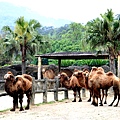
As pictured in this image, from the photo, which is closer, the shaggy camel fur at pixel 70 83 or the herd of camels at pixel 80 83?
the herd of camels at pixel 80 83

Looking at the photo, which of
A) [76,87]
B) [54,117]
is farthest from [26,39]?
[54,117]

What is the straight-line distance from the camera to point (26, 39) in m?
30.8

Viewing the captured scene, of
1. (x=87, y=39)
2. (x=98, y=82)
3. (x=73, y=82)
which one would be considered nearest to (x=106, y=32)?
(x=87, y=39)

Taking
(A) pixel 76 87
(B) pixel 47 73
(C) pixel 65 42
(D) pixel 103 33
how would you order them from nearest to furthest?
1. (A) pixel 76 87
2. (D) pixel 103 33
3. (B) pixel 47 73
4. (C) pixel 65 42

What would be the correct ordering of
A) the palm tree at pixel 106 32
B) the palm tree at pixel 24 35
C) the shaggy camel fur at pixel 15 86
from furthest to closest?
the palm tree at pixel 24 35 < the palm tree at pixel 106 32 < the shaggy camel fur at pixel 15 86

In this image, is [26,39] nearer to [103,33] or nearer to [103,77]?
[103,33]

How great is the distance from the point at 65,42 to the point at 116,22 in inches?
1741

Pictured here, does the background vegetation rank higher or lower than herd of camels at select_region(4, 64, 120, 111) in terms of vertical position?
higher

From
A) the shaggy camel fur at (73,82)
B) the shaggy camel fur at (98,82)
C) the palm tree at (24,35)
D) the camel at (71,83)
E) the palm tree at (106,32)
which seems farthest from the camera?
the palm tree at (24,35)

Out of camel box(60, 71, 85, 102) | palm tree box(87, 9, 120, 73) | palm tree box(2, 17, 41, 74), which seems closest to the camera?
camel box(60, 71, 85, 102)

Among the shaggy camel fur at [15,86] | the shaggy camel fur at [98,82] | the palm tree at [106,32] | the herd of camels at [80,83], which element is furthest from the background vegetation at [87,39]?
the shaggy camel fur at [15,86]

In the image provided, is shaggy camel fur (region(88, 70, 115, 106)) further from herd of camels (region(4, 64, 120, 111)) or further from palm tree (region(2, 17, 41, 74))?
palm tree (region(2, 17, 41, 74))

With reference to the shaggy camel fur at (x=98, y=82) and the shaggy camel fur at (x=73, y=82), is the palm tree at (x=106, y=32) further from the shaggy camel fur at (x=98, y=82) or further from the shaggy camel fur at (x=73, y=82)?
the shaggy camel fur at (x=98, y=82)

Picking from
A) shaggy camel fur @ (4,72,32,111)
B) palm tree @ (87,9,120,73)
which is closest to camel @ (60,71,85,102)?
shaggy camel fur @ (4,72,32,111)
